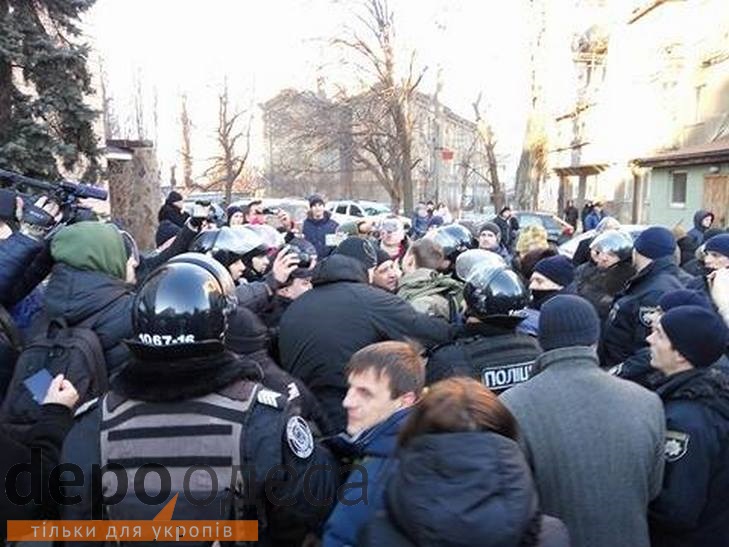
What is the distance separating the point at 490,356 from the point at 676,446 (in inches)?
37.5

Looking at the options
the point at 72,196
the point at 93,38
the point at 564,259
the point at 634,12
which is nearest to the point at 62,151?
the point at 93,38

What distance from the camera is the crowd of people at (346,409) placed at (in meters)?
1.75

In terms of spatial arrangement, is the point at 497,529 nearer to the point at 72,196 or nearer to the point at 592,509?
the point at 592,509

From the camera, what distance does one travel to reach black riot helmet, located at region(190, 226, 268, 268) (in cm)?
475

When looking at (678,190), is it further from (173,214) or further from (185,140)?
(185,140)

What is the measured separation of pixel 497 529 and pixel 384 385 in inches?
38.2

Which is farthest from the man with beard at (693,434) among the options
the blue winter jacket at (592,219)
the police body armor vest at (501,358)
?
the blue winter jacket at (592,219)

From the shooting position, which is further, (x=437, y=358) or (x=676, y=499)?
(x=437, y=358)

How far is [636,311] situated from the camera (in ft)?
16.1

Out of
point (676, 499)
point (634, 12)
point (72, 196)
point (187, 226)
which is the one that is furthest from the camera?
point (634, 12)

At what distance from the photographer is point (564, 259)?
207 inches

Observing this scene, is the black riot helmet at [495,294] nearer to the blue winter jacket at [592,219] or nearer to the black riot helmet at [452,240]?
the black riot helmet at [452,240]

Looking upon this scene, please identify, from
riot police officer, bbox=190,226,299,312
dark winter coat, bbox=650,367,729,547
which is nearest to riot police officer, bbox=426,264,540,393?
dark winter coat, bbox=650,367,729,547

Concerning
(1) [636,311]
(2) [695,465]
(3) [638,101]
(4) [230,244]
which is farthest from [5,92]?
(3) [638,101]
